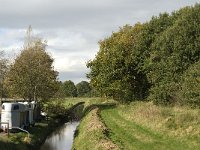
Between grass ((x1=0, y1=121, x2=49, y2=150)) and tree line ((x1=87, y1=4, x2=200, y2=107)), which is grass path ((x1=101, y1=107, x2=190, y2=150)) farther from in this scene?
tree line ((x1=87, y1=4, x2=200, y2=107))

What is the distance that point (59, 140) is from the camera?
168 feet

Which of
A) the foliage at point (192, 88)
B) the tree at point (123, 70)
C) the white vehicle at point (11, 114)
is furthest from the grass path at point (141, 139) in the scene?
the tree at point (123, 70)

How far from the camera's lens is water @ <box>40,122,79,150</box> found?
45309 millimetres

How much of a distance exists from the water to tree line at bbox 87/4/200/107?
12816 mm

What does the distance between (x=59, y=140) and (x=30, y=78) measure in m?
20.1

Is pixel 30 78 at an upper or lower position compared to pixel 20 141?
upper

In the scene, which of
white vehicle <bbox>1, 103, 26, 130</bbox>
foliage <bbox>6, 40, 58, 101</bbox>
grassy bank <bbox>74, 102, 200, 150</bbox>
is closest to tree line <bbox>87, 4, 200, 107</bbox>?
grassy bank <bbox>74, 102, 200, 150</bbox>

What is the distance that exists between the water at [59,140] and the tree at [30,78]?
28.2 feet

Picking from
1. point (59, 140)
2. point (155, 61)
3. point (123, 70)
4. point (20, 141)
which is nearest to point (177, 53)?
point (155, 61)

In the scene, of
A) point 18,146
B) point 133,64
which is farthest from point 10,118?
point 133,64

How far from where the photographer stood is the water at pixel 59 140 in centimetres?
4531

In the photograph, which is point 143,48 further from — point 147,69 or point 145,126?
point 145,126

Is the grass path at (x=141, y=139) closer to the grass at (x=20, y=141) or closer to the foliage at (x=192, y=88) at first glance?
the grass at (x=20, y=141)

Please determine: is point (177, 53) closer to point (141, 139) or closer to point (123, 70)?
point (123, 70)
